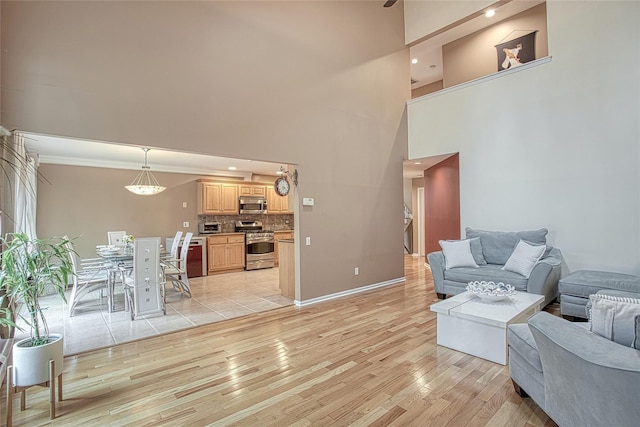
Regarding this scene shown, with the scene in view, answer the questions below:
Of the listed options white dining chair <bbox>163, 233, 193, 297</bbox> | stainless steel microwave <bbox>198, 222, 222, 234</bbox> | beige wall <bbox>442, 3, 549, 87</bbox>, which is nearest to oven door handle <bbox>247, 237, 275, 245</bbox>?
stainless steel microwave <bbox>198, 222, 222, 234</bbox>

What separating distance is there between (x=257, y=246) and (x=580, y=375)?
700 centimetres

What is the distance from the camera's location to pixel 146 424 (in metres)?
2.04

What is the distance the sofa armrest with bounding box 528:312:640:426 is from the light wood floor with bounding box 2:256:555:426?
1.44 feet

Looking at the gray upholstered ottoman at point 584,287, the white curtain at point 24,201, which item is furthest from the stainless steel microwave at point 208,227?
the gray upholstered ottoman at point 584,287

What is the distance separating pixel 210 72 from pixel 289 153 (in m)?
1.46

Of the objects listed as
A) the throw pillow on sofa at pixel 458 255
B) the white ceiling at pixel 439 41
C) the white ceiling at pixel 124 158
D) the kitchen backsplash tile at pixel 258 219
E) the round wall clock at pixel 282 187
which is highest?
the white ceiling at pixel 439 41

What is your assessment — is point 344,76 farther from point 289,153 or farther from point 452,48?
point 452,48

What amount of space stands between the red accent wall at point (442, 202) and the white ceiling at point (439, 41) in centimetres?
262

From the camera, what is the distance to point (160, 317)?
421 centimetres

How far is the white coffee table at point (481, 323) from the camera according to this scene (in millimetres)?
2805

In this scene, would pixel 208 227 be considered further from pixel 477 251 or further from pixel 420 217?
pixel 420 217

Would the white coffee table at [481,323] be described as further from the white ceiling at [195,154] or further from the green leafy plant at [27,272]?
the white ceiling at [195,154]

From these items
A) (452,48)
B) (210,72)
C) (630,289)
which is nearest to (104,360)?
(210,72)

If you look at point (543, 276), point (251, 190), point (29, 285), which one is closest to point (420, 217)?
point (251, 190)
